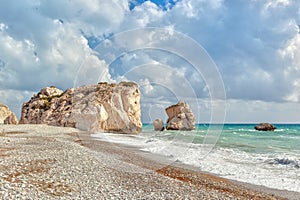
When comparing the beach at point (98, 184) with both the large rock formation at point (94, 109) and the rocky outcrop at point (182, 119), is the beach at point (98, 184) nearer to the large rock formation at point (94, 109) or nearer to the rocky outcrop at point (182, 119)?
the large rock formation at point (94, 109)

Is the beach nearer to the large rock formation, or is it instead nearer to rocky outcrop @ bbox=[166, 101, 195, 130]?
the large rock formation

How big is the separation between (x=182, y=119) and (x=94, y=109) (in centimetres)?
2716

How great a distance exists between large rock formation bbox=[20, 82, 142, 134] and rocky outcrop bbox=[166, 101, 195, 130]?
54.5 ft

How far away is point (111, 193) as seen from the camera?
7.07m

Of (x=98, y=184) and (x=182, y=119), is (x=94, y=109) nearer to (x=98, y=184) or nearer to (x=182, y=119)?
(x=182, y=119)

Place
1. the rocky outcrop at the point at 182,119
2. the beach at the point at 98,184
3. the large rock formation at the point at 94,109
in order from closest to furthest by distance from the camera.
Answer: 1. the beach at the point at 98,184
2. the large rock formation at the point at 94,109
3. the rocky outcrop at the point at 182,119

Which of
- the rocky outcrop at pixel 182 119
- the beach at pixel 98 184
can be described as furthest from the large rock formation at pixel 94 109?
the beach at pixel 98 184

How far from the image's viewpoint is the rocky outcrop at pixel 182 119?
195ft

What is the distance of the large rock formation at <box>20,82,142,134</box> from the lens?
3909 centimetres

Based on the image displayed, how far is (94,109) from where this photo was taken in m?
38.6

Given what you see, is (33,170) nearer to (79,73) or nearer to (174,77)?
(79,73)

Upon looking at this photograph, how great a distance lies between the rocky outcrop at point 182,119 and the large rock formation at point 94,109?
16611 millimetres

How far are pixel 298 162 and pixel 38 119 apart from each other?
4070cm

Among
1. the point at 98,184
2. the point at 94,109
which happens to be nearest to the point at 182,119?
the point at 94,109
